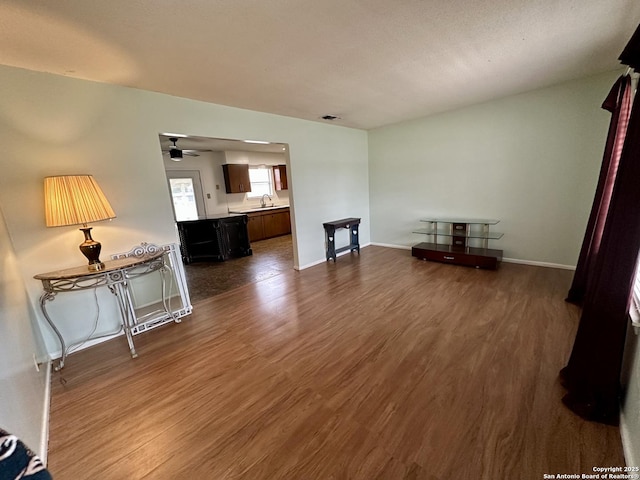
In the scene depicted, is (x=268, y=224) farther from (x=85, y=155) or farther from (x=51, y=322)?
(x=51, y=322)

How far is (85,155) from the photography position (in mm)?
2449

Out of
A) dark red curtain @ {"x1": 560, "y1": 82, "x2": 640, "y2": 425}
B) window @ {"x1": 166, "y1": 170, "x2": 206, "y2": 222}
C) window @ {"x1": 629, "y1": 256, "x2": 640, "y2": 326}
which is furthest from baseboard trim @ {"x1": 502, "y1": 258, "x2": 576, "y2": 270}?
window @ {"x1": 166, "y1": 170, "x2": 206, "y2": 222}

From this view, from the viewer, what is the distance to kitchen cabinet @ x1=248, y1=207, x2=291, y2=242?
695cm

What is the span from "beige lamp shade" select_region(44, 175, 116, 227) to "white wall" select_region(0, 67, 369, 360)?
0.30 m

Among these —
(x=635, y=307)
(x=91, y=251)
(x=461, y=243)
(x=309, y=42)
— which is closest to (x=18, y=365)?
(x=91, y=251)

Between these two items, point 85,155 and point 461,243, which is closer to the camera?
point 85,155

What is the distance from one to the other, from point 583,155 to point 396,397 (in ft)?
13.3

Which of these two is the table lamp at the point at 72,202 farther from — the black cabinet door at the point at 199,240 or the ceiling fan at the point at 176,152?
the black cabinet door at the point at 199,240

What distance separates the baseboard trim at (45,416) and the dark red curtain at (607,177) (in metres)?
3.98

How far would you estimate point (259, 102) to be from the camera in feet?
10.8

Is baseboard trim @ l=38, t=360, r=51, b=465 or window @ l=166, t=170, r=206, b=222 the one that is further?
window @ l=166, t=170, r=206, b=222

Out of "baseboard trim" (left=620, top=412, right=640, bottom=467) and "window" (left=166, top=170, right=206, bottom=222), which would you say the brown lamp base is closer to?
"baseboard trim" (left=620, top=412, right=640, bottom=467)

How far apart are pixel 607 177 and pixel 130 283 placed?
16.0ft

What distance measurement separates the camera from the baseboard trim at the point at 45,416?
150 cm
